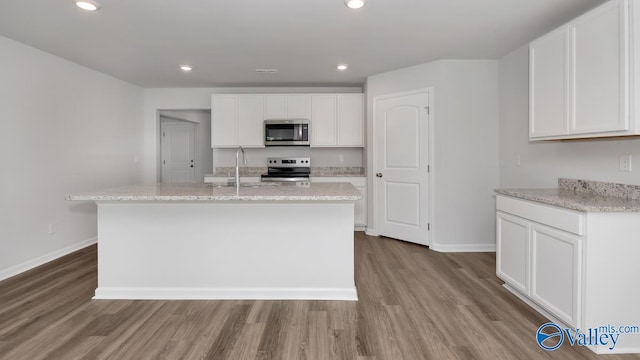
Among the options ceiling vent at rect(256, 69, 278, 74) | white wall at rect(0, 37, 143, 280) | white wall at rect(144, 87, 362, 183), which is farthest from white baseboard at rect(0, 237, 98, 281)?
ceiling vent at rect(256, 69, 278, 74)

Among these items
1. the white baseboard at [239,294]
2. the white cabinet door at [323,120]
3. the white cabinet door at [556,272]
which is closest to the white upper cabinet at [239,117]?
the white cabinet door at [323,120]

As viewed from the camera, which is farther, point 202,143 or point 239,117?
point 202,143

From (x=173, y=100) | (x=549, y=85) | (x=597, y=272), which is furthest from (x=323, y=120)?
(x=597, y=272)

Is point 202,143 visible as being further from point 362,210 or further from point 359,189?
point 362,210

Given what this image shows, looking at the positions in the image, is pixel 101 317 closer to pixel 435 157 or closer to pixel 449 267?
pixel 449 267

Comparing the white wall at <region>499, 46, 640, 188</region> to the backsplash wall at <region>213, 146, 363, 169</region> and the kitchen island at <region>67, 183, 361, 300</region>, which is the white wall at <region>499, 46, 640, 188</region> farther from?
the backsplash wall at <region>213, 146, 363, 169</region>

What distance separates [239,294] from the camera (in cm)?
261

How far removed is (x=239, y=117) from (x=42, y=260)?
297cm

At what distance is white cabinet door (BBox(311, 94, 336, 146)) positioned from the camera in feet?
16.6

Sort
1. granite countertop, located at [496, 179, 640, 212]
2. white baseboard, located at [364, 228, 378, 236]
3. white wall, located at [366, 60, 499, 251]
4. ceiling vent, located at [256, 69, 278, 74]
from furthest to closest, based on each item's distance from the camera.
A: white baseboard, located at [364, 228, 378, 236]
ceiling vent, located at [256, 69, 278, 74]
white wall, located at [366, 60, 499, 251]
granite countertop, located at [496, 179, 640, 212]

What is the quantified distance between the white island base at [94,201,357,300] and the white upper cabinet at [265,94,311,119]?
2.74 m

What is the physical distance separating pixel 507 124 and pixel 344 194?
2.54 meters

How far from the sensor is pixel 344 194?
2.28 meters

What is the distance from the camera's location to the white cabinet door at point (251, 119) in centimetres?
508
